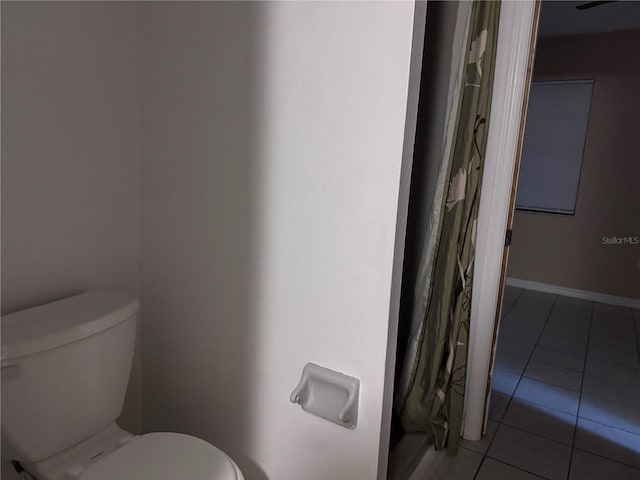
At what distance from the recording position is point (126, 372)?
4.18 feet

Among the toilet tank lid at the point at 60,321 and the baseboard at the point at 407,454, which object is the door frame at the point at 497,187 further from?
the toilet tank lid at the point at 60,321

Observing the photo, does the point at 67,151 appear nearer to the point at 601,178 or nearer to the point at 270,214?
the point at 270,214

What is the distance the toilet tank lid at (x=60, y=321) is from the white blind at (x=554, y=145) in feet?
12.1

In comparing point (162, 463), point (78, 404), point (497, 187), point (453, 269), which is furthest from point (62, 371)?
point (497, 187)

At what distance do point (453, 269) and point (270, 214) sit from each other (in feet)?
2.55

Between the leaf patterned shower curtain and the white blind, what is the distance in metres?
2.67

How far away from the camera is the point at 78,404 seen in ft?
3.73

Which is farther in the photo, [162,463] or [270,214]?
[270,214]

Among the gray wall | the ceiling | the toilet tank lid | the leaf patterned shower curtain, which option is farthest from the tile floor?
the ceiling

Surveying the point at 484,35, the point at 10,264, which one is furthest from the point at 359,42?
the point at 10,264

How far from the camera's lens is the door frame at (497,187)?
1.61m

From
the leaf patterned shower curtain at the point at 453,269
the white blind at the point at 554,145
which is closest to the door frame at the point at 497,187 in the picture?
the leaf patterned shower curtain at the point at 453,269

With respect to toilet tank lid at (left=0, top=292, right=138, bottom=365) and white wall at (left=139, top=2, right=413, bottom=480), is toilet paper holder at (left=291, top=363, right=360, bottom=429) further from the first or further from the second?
toilet tank lid at (left=0, top=292, right=138, bottom=365)

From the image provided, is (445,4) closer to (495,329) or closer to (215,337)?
(495,329)
